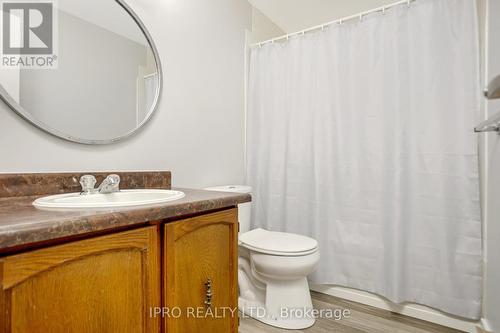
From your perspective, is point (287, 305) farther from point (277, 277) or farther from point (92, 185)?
point (92, 185)

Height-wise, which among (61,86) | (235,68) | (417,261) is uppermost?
(235,68)

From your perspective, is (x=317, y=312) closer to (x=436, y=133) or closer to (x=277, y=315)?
(x=277, y=315)

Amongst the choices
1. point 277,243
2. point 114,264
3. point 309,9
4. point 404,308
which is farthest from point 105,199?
point 309,9

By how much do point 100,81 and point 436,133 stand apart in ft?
5.77

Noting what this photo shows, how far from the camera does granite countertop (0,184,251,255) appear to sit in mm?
539

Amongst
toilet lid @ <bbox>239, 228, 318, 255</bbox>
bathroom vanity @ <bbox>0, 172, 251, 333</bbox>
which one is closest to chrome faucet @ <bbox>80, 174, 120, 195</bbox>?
bathroom vanity @ <bbox>0, 172, 251, 333</bbox>

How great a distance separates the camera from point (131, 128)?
1.36 meters

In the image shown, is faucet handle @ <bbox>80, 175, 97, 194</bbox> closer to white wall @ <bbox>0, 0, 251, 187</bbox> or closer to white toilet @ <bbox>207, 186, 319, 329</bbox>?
white wall @ <bbox>0, 0, 251, 187</bbox>

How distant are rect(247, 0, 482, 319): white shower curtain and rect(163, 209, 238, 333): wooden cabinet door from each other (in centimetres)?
96

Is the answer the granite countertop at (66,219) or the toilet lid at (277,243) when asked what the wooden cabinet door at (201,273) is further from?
the toilet lid at (277,243)

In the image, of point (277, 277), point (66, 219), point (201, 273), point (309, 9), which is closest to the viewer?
point (66, 219)

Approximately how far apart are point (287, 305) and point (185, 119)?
1.24 metres

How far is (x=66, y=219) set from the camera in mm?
607

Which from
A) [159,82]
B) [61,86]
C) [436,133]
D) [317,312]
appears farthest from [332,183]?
[61,86]
